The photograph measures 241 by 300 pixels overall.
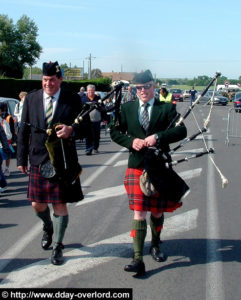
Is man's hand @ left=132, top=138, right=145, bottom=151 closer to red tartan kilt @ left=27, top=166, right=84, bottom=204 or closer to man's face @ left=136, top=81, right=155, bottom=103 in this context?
man's face @ left=136, top=81, right=155, bottom=103

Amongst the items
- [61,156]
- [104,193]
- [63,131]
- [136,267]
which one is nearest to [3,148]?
[104,193]

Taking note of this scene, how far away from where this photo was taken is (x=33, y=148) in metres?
4.86

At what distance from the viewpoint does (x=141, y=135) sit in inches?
187

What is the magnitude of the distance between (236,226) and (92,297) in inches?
110

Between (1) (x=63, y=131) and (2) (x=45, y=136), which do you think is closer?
(1) (x=63, y=131)

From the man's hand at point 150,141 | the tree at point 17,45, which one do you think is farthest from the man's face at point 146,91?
the tree at point 17,45

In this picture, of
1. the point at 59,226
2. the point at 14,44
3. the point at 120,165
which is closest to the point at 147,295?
the point at 59,226

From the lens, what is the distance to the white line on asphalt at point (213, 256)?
13.9 ft

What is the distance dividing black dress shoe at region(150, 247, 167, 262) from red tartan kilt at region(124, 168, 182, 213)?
0.46 meters

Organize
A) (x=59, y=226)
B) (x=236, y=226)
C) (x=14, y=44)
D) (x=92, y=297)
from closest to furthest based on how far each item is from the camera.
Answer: (x=92, y=297) < (x=59, y=226) < (x=236, y=226) < (x=14, y=44)

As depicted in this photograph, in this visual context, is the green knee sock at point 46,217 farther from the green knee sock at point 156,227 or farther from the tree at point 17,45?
the tree at point 17,45

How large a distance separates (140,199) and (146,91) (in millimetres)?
1041

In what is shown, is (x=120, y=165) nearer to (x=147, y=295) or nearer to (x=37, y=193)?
(x=37, y=193)

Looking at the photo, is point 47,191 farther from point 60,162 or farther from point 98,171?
point 98,171
